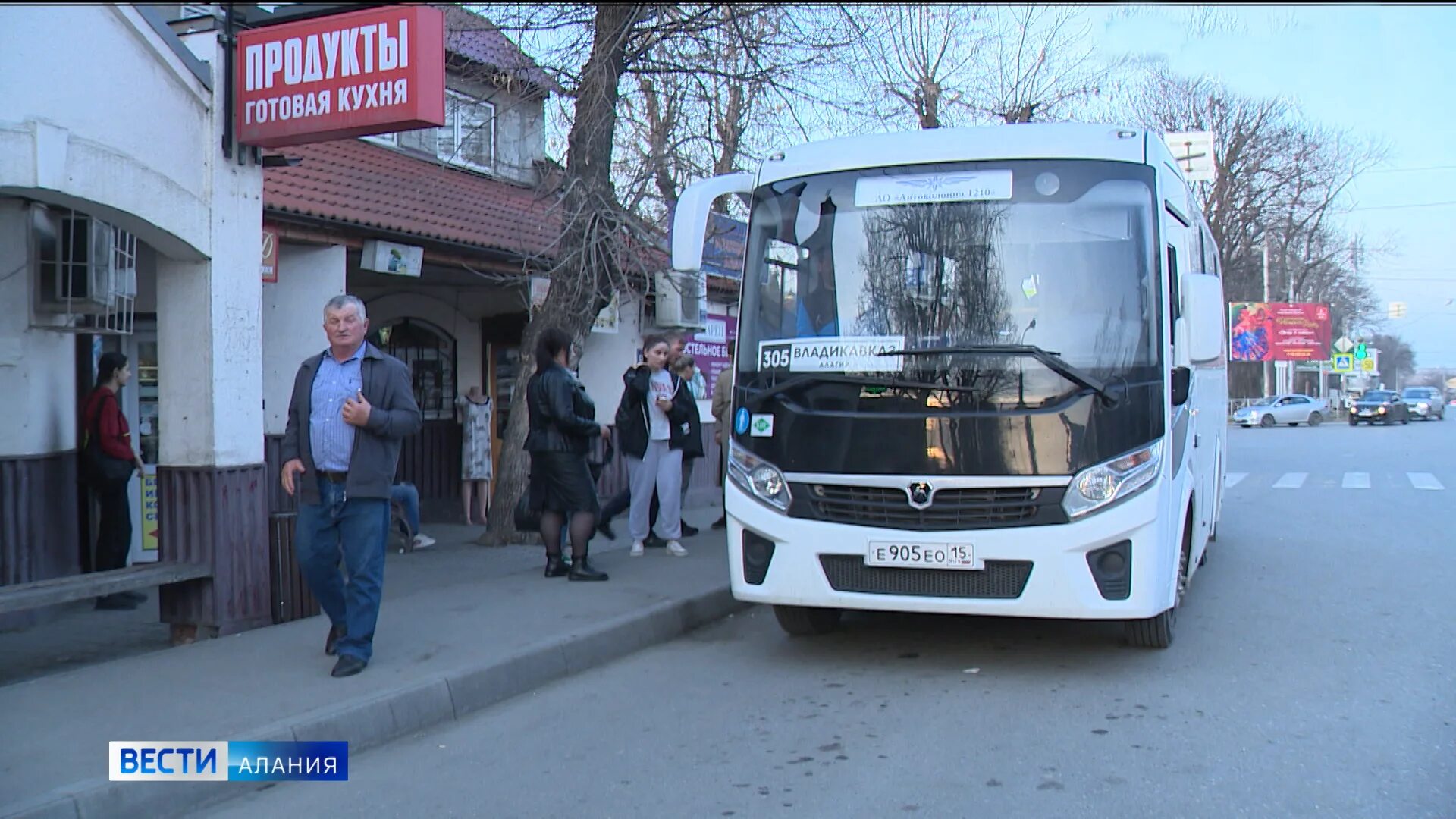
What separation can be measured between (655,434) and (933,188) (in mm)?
4275

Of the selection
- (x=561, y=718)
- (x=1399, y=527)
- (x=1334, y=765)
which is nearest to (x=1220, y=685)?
(x=1334, y=765)

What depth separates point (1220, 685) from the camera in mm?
5961

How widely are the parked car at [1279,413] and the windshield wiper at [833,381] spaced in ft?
164

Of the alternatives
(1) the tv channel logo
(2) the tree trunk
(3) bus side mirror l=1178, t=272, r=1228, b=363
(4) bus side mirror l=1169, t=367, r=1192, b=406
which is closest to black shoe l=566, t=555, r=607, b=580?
(2) the tree trunk

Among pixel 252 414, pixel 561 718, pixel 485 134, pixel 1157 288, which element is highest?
pixel 485 134

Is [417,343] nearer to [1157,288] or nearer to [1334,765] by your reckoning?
[1157,288]

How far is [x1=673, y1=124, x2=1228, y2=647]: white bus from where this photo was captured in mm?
5828

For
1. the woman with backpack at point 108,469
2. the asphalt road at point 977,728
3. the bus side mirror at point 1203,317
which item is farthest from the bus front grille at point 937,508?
the woman with backpack at point 108,469

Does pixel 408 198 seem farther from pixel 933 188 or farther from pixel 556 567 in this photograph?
pixel 933 188

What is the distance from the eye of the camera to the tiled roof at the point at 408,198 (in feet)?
33.7

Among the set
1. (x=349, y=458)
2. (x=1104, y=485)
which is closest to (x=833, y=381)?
(x=1104, y=485)

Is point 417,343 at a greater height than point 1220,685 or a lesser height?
greater

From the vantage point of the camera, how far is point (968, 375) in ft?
19.7

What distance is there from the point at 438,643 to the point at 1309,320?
6385 centimetres
